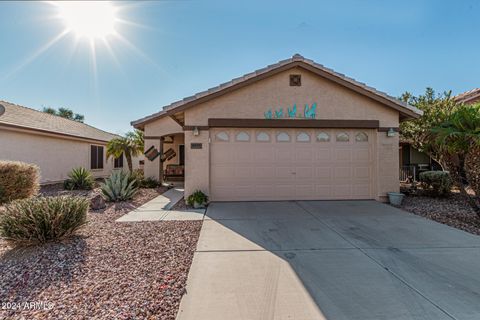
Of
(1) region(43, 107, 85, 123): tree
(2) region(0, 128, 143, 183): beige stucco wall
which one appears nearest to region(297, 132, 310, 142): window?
(2) region(0, 128, 143, 183): beige stucco wall

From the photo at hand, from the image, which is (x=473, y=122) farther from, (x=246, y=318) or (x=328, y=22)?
Result: (x=246, y=318)

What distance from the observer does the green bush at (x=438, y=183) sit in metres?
9.12

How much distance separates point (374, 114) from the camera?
28.8 feet

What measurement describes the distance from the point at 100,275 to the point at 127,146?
11.9m

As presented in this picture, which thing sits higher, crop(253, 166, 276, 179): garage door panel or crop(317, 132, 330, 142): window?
crop(317, 132, 330, 142): window

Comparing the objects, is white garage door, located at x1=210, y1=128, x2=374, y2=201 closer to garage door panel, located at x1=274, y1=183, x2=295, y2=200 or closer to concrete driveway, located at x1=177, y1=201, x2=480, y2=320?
garage door panel, located at x1=274, y1=183, x2=295, y2=200

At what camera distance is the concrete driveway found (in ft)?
8.78

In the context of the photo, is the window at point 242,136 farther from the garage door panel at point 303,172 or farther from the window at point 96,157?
the window at point 96,157

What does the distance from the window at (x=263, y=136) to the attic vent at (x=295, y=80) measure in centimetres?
210

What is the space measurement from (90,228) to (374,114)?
33.0 ft

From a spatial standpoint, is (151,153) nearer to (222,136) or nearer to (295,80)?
(222,136)

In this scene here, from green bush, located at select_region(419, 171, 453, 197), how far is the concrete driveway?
4.44 m

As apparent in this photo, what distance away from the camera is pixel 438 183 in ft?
30.2

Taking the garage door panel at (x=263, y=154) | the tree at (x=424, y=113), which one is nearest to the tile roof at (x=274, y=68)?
the garage door panel at (x=263, y=154)
